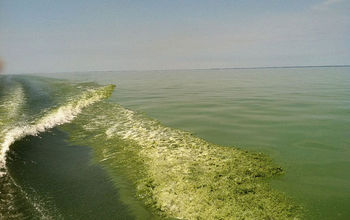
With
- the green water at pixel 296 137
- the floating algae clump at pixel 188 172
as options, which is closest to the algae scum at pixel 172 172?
the floating algae clump at pixel 188 172

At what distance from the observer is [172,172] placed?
737 centimetres

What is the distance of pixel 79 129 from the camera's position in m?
12.9

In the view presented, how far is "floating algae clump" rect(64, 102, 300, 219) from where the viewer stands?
5523 millimetres

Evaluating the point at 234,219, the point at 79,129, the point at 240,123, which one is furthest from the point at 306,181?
the point at 79,129

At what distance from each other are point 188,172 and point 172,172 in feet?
1.55

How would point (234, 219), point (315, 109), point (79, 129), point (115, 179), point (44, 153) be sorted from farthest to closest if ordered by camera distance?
point (315, 109) → point (79, 129) → point (44, 153) → point (115, 179) → point (234, 219)

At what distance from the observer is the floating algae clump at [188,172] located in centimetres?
552

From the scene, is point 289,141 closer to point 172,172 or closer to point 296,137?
point 296,137

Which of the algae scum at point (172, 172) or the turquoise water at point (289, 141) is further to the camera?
the turquoise water at point (289, 141)

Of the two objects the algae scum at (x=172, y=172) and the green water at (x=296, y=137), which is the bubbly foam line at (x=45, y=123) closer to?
the algae scum at (x=172, y=172)

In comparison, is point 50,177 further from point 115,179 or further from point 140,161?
point 140,161

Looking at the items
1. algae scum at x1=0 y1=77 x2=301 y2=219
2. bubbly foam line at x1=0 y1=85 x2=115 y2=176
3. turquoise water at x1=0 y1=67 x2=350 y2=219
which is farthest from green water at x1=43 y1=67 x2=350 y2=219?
bubbly foam line at x1=0 y1=85 x2=115 y2=176

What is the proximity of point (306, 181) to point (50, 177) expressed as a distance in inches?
283

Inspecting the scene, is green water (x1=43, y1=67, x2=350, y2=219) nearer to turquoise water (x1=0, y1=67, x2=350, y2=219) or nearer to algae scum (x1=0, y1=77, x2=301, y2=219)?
turquoise water (x1=0, y1=67, x2=350, y2=219)
